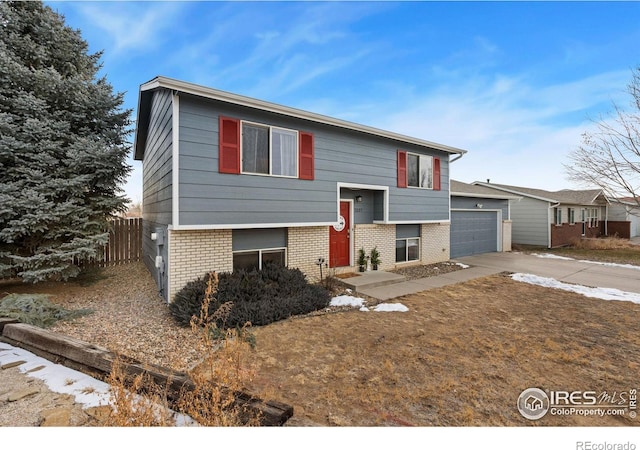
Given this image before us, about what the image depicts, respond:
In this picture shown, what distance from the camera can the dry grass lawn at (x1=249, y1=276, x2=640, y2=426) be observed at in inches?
112

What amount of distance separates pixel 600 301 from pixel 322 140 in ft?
25.1

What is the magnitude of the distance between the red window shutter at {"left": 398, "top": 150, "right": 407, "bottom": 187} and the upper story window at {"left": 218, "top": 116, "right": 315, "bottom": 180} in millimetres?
3660

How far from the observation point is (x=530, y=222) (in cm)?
1748

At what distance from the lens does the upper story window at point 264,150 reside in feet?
20.6

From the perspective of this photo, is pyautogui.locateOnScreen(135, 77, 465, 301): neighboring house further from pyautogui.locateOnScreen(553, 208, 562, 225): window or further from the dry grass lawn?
pyautogui.locateOnScreen(553, 208, 562, 225): window

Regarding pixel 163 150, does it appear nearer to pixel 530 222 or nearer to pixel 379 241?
pixel 379 241

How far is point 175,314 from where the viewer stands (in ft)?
17.3

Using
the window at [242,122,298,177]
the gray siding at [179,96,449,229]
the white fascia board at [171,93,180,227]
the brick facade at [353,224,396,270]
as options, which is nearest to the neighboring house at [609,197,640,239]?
the brick facade at [353,224,396,270]

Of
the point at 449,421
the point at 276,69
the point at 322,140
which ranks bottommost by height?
A: the point at 449,421

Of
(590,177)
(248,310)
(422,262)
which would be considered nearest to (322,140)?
(248,310)

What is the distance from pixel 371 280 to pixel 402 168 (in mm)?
4164

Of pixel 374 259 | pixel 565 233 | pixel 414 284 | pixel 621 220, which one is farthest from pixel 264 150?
pixel 621 220

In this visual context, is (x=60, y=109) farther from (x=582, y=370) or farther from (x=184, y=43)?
(x=582, y=370)

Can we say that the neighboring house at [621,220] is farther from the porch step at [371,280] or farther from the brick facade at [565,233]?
the porch step at [371,280]
